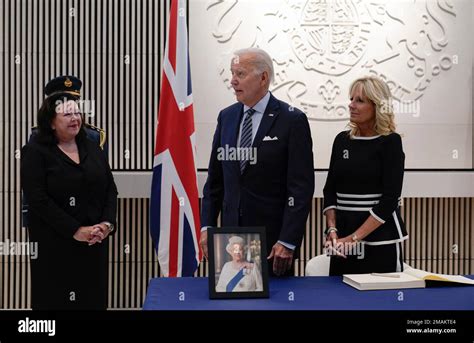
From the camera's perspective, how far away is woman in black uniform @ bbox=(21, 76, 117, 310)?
9.72 feet

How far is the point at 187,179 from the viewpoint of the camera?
4.07 m

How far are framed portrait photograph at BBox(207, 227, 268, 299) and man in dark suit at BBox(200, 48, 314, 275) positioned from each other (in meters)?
0.51

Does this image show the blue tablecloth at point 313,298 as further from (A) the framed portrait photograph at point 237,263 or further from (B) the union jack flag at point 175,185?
(B) the union jack flag at point 175,185

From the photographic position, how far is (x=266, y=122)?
2695 millimetres

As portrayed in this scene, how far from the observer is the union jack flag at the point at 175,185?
4047 mm

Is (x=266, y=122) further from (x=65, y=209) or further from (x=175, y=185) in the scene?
(x=175, y=185)

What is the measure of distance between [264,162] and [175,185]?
4.93 ft

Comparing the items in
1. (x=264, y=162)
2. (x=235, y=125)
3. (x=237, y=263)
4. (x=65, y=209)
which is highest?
(x=235, y=125)

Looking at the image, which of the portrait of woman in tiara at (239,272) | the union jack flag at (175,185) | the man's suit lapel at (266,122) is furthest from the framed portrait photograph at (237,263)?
the union jack flag at (175,185)

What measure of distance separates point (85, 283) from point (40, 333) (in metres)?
1.84

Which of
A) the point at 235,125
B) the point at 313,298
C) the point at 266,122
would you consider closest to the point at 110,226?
the point at 235,125

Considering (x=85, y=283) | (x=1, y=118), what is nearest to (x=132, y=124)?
(x=1, y=118)

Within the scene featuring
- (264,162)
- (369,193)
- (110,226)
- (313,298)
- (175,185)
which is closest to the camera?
(313,298)

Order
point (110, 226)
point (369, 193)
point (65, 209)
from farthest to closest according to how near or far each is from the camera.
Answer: point (110, 226), point (65, 209), point (369, 193)
